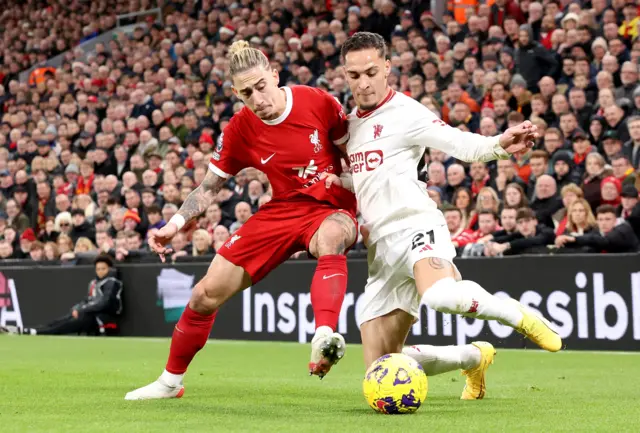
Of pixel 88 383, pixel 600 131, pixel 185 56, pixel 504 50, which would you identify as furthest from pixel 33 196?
pixel 88 383

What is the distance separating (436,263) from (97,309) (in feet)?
33.8

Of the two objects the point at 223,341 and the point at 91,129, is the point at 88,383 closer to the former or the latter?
the point at 223,341

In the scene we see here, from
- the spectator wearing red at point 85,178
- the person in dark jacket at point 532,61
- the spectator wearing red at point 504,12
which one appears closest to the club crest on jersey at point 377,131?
the person in dark jacket at point 532,61

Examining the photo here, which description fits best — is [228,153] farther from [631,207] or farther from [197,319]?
[631,207]

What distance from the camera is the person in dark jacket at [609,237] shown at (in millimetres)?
11164

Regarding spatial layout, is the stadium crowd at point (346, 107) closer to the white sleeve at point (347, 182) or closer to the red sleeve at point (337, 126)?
the white sleeve at point (347, 182)

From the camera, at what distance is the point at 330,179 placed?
20.9ft

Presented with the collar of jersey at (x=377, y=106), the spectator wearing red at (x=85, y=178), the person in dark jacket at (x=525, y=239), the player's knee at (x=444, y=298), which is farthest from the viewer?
→ the spectator wearing red at (x=85, y=178)

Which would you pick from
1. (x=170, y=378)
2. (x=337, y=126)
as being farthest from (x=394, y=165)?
(x=170, y=378)

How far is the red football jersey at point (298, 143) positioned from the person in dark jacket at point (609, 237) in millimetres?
5396

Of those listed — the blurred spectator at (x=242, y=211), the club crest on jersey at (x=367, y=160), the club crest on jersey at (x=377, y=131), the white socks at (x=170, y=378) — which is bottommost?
the blurred spectator at (x=242, y=211)

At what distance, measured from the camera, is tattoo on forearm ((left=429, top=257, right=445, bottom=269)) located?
588 centimetres

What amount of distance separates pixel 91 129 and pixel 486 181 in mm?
10553

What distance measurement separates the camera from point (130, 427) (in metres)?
5.02
